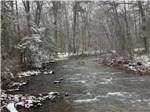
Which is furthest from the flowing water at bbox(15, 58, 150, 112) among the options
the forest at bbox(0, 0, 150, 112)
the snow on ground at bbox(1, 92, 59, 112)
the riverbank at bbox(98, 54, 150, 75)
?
the riverbank at bbox(98, 54, 150, 75)

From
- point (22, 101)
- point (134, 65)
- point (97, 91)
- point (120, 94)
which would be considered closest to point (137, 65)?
point (134, 65)

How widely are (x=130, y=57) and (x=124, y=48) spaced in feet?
11.6

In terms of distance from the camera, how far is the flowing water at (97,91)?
12.9 metres

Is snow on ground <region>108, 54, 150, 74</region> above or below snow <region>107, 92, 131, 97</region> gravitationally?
above

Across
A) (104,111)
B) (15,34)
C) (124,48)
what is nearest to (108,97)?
(104,111)

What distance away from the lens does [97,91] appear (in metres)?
16.6

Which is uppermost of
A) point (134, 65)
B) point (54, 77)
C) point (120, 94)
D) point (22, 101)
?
point (134, 65)

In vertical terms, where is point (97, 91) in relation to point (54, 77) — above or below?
below

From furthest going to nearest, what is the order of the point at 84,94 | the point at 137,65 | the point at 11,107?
the point at 137,65 → the point at 84,94 → the point at 11,107

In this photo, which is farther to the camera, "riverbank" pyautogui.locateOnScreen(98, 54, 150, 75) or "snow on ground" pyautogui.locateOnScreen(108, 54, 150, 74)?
"snow on ground" pyautogui.locateOnScreen(108, 54, 150, 74)

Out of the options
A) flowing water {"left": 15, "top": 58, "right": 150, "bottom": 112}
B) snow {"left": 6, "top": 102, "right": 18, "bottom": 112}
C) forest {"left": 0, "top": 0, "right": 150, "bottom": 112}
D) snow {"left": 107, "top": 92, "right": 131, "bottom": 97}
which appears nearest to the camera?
snow {"left": 6, "top": 102, "right": 18, "bottom": 112}

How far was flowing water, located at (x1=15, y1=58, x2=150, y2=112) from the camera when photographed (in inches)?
507

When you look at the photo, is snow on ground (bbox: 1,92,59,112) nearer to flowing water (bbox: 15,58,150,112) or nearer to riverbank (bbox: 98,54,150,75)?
flowing water (bbox: 15,58,150,112)

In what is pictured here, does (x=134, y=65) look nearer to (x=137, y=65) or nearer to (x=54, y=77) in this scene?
(x=137, y=65)
